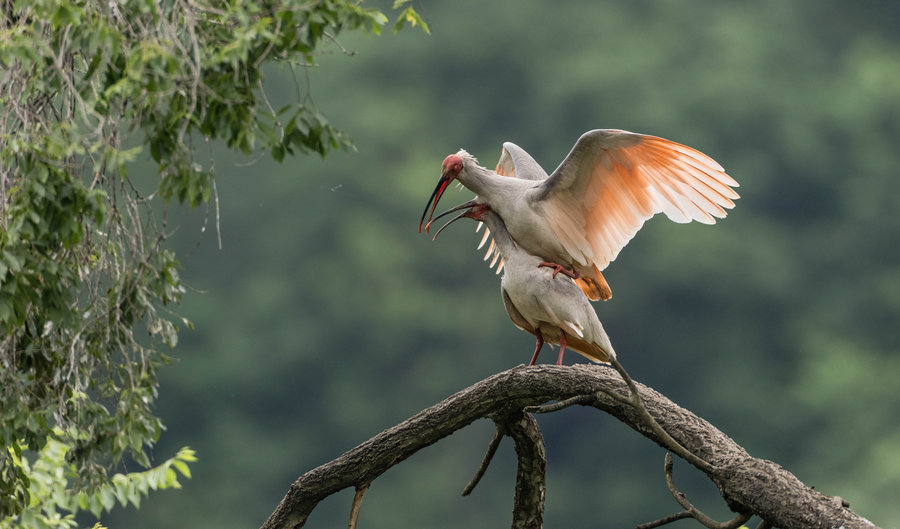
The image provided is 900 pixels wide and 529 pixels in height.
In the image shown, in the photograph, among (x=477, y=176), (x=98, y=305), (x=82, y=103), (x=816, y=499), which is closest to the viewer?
(x=82, y=103)

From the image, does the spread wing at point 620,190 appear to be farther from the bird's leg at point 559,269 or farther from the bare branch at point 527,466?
the bare branch at point 527,466

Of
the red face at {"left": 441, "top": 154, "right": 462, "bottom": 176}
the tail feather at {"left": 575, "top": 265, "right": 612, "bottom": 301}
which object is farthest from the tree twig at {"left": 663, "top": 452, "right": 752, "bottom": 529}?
the red face at {"left": 441, "top": 154, "right": 462, "bottom": 176}

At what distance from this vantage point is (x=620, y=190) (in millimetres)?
3541

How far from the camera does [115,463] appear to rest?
266 cm

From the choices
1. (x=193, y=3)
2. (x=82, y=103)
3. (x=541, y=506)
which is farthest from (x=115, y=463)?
(x=541, y=506)

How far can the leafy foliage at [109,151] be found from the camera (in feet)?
7.55

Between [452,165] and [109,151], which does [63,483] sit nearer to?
[452,165]

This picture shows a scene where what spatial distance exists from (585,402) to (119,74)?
1598 millimetres

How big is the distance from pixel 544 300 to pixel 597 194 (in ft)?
1.56

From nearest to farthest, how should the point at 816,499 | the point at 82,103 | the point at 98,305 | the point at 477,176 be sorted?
the point at 82,103 → the point at 816,499 → the point at 98,305 → the point at 477,176

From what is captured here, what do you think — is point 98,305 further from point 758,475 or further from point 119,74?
point 758,475

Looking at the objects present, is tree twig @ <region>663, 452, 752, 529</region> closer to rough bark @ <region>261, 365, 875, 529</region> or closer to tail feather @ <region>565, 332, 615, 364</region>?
rough bark @ <region>261, 365, 875, 529</region>

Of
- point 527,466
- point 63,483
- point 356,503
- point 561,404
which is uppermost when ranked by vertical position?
point 561,404

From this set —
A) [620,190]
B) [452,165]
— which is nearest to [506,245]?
[452,165]
